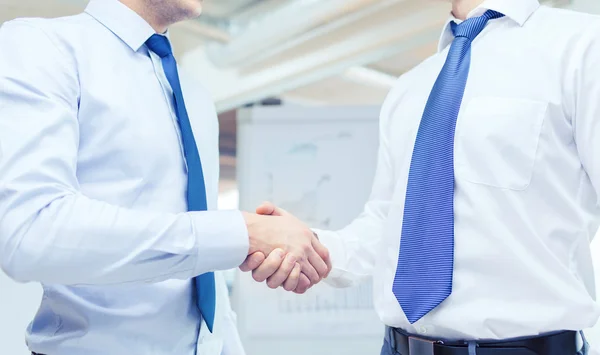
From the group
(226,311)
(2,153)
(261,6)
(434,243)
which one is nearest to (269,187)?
(261,6)

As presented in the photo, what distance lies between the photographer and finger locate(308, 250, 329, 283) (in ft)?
4.52

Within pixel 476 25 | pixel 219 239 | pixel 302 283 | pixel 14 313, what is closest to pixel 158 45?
pixel 219 239

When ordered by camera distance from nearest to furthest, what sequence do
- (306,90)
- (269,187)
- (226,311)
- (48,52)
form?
(48,52) → (226,311) → (269,187) → (306,90)

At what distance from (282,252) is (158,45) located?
58 centimetres

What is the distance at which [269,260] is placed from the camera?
1.25 meters

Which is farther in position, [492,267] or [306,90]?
[306,90]

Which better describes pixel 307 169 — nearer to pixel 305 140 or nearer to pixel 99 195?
pixel 305 140

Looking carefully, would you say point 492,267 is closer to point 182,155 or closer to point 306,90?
point 182,155

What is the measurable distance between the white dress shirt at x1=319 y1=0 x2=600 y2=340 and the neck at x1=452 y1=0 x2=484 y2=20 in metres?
0.19

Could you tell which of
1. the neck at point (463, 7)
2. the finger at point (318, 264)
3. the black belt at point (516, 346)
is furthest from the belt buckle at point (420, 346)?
the neck at point (463, 7)

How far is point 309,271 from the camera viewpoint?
4.53ft

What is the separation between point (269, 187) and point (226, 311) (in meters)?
1.82

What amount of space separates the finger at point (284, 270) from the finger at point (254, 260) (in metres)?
0.06

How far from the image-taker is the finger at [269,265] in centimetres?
125
